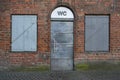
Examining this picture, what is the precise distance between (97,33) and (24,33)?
10.1 ft

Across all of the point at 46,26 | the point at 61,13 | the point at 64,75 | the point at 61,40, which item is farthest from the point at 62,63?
the point at 61,13

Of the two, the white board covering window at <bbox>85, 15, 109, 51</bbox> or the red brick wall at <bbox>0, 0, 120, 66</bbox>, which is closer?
the red brick wall at <bbox>0, 0, 120, 66</bbox>

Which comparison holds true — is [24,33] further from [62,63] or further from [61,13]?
[62,63]

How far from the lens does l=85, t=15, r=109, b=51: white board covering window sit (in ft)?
54.0

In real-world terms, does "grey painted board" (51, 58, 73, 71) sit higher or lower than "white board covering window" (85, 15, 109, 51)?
lower

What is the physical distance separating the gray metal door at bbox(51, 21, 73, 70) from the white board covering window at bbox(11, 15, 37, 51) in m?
0.81

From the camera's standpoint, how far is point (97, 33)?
54.1 feet

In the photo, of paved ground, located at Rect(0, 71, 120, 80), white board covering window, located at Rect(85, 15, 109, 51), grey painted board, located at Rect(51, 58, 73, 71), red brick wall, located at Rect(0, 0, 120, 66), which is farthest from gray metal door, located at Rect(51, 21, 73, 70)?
paved ground, located at Rect(0, 71, 120, 80)

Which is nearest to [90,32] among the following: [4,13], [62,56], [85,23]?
[85,23]

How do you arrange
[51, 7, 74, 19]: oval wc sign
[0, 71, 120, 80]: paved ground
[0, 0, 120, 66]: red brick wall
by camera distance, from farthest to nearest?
[51, 7, 74, 19]: oval wc sign, [0, 0, 120, 66]: red brick wall, [0, 71, 120, 80]: paved ground

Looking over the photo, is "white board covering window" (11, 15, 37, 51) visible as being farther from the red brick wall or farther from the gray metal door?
the gray metal door

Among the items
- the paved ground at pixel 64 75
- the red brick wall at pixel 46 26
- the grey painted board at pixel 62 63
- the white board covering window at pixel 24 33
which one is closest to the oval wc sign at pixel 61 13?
the red brick wall at pixel 46 26

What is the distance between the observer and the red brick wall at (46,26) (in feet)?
53.0

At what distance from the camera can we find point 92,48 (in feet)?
54.1
